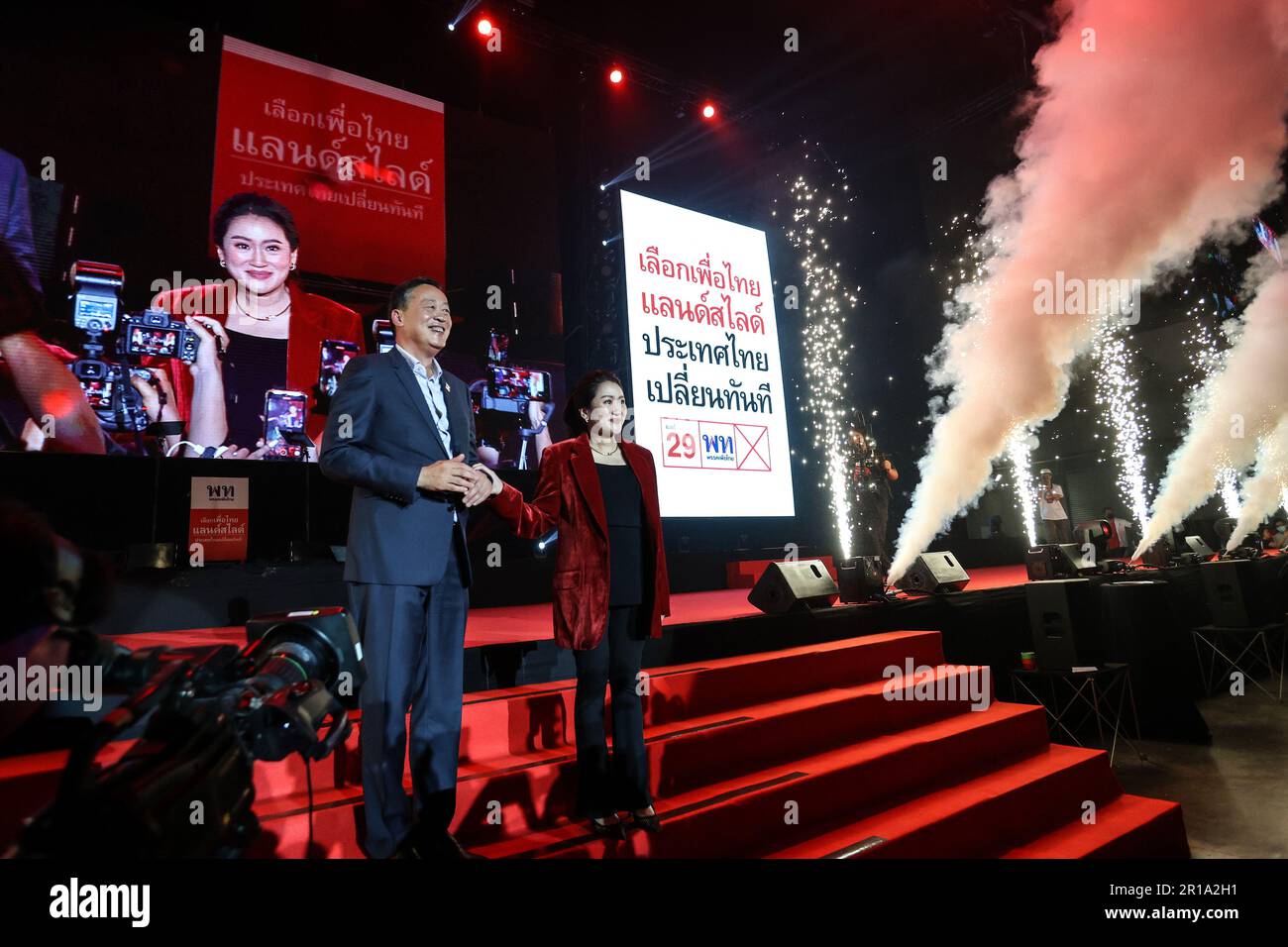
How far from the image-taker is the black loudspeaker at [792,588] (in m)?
4.29

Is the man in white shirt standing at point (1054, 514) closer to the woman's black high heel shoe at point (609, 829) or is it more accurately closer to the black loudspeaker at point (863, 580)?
the black loudspeaker at point (863, 580)

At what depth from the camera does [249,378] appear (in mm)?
5148

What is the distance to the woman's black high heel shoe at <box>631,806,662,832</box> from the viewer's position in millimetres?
2252

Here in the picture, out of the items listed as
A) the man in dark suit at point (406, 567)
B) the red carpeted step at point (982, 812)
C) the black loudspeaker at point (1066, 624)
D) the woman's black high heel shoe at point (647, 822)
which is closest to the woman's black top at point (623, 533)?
the man in dark suit at point (406, 567)

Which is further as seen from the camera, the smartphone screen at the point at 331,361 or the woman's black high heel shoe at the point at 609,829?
the smartphone screen at the point at 331,361

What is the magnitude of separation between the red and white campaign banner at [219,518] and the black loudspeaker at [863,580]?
4511mm

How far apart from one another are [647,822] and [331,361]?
4667mm

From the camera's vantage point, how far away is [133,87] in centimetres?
504

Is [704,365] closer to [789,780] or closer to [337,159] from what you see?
[337,159]

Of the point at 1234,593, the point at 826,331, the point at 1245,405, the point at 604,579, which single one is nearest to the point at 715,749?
the point at 604,579

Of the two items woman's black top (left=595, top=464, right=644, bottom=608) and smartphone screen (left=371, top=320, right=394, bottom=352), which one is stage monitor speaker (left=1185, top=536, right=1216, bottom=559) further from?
smartphone screen (left=371, top=320, right=394, bottom=352)

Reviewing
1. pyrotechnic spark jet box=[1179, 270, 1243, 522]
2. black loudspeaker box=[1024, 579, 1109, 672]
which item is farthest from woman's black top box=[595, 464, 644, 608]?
pyrotechnic spark jet box=[1179, 270, 1243, 522]
